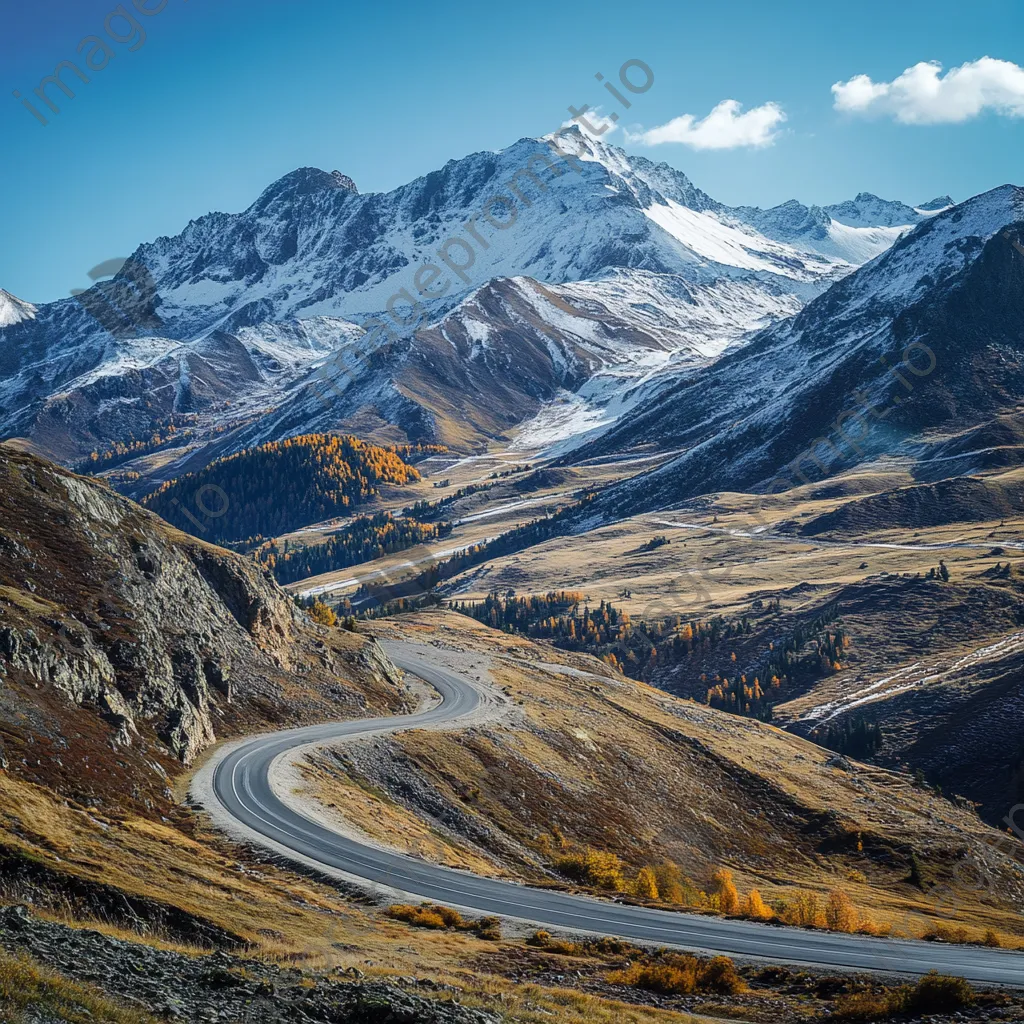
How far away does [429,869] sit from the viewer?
4738 cm

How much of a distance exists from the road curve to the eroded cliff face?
598 centimetres

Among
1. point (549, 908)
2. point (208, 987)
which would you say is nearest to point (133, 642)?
point (549, 908)

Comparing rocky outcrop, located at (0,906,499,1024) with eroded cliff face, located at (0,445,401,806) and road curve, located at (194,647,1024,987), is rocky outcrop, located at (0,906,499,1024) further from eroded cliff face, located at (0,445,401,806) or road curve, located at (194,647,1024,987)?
eroded cliff face, located at (0,445,401,806)

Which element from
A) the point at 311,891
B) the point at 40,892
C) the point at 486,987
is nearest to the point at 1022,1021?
the point at 486,987

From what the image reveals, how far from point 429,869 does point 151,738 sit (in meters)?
20.6

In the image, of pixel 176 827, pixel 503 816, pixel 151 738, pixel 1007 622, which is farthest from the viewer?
pixel 1007 622

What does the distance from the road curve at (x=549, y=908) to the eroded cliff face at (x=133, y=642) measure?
5976 millimetres

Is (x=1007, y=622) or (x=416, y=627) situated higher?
(x=1007, y=622)

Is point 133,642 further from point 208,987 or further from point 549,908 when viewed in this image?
point 208,987

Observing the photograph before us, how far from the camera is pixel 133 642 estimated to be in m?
59.3

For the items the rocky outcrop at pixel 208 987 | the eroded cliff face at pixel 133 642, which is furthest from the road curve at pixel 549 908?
the rocky outcrop at pixel 208 987

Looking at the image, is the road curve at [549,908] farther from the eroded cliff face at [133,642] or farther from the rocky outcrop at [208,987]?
the rocky outcrop at [208,987]

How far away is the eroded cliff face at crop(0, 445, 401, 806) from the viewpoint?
1905 inches

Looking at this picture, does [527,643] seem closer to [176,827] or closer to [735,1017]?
[176,827]
